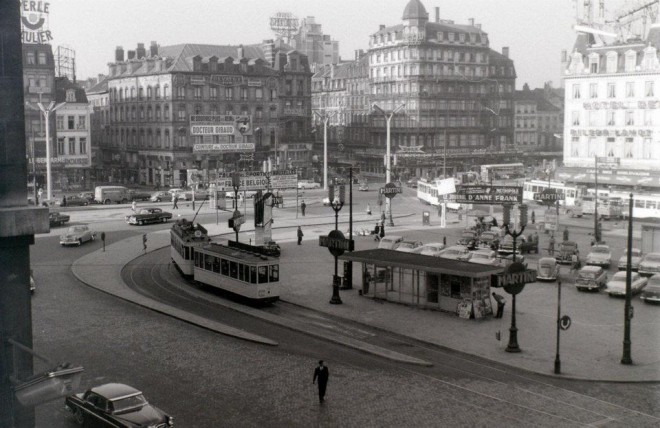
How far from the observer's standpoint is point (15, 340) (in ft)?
44.2

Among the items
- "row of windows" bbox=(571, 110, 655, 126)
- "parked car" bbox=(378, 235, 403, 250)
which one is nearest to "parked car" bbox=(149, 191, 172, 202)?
"parked car" bbox=(378, 235, 403, 250)

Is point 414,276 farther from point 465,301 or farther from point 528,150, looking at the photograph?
point 528,150

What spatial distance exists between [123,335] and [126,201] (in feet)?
200

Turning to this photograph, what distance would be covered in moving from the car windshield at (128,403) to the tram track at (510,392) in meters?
9.31

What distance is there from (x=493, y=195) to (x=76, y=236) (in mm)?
30621

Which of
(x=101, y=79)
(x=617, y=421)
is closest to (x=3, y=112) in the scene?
(x=617, y=421)

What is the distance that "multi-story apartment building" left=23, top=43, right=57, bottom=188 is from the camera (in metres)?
89.9

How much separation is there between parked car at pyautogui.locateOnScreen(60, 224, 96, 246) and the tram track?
107 feet

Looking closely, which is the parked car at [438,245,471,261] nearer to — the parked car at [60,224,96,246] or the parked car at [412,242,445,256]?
the parked car at [412,242,445,256]

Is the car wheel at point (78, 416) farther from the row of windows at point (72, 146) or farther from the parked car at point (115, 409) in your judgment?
the row of windows at point (72, 146)

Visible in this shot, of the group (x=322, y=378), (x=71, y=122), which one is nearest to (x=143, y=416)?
(x=322, y=378)

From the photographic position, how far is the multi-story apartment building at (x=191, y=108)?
104 m

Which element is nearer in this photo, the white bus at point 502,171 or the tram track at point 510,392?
the tram track at point 510,392

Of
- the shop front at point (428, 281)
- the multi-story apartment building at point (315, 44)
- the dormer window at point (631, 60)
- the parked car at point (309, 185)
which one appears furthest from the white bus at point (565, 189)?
the multi-story apartment building at point (315, 44)
